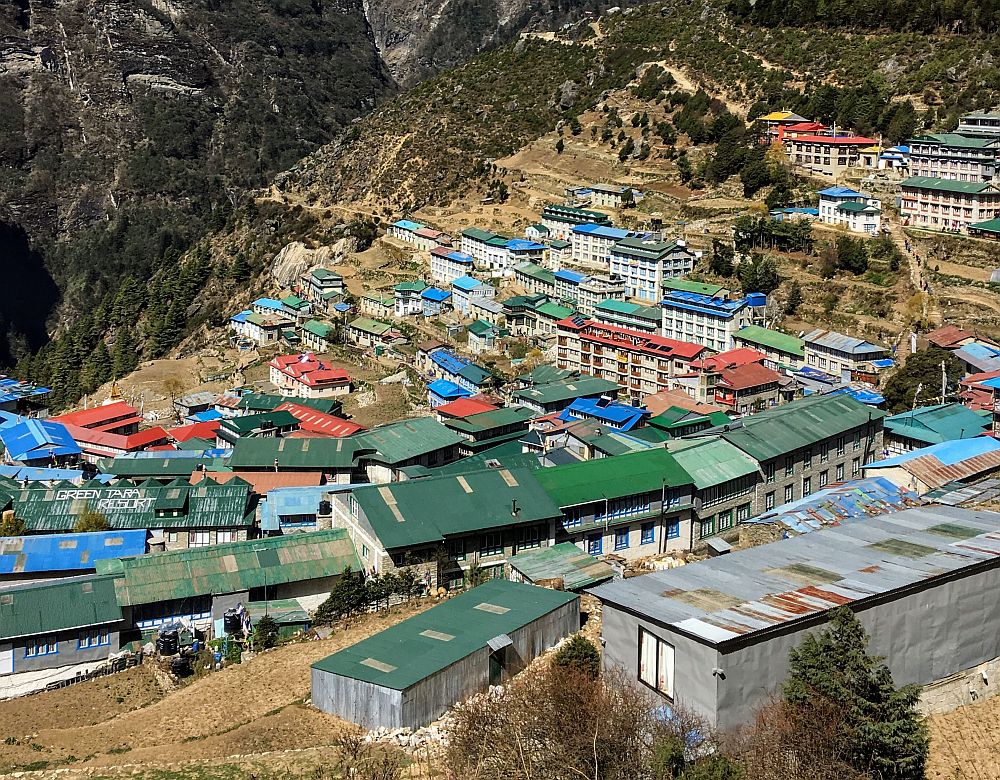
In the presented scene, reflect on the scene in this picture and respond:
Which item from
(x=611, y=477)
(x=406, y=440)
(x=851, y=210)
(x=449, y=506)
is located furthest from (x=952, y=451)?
(x=851, y=210)

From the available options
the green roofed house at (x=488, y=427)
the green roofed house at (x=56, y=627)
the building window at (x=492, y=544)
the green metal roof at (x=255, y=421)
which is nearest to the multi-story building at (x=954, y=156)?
the green roofed house at (x=488, y=427)

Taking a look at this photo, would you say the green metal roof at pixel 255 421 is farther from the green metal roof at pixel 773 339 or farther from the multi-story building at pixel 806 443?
the green metal roof at pixel 773 339

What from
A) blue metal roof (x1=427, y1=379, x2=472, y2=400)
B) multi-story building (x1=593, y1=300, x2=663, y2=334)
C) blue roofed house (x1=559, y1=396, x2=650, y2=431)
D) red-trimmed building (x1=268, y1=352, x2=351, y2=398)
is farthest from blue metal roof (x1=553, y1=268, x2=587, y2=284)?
blue roofed house (x1=559, y1=396, x2=650, y2=431)

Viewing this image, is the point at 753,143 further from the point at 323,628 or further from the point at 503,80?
the point at 323,628

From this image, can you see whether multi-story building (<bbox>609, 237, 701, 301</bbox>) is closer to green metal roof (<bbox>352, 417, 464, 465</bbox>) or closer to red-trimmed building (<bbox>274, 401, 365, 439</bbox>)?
red-trimmed building (<bbox>274, 401, 365, 439</bbox>)

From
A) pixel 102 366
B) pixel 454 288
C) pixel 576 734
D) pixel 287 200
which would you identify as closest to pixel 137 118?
pixel 287 200

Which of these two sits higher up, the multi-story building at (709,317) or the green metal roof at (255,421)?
the multi-story building at (709,317)
